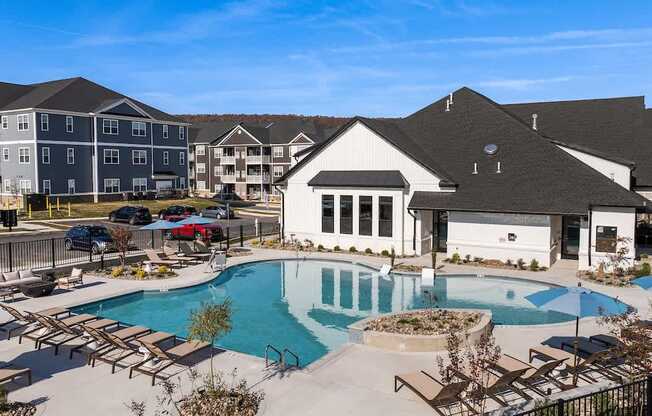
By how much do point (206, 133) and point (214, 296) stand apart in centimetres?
7515

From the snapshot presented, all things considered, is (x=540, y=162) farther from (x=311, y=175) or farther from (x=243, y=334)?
(x=243, y=334)

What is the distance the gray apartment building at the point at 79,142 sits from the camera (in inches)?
2216

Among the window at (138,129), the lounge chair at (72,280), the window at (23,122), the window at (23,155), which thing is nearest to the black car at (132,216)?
the window at (23,155)

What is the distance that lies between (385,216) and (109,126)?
1745 inches

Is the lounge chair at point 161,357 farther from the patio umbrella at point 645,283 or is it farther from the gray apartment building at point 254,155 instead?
the gray apartment building at point 254,155

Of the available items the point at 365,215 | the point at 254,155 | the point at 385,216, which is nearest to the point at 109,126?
the point at 254,155

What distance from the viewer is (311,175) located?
114 ft

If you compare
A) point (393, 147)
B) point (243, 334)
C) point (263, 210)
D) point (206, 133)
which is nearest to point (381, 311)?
point (243, 334)

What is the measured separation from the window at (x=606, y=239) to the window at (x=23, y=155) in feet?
185

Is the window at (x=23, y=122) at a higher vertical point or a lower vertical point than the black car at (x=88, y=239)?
higher

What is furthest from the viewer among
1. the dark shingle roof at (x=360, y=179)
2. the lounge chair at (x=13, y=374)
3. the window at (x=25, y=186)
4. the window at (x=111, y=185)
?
the window at (x=111, y=185)

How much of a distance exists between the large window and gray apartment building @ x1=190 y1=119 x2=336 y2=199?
49761mm

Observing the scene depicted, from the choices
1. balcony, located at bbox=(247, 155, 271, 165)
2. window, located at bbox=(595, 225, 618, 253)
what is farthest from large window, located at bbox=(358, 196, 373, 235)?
balcony, located at bbox=(247, 155, 271, 165)

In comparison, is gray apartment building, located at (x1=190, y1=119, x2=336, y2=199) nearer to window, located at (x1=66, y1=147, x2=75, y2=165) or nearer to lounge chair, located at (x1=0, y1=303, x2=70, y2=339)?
window, located at (x1=66, y1=147, x2=75, y2=165)
